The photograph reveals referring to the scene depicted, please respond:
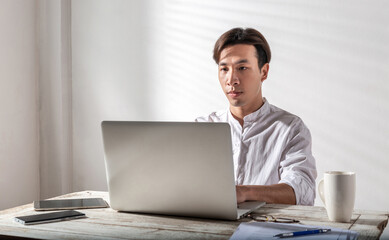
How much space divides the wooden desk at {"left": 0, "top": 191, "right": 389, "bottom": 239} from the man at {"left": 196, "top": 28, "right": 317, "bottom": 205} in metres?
0.37

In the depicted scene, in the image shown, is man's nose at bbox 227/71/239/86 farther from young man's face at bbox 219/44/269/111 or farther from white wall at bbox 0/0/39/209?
white wall at bbox 0/0/39/209

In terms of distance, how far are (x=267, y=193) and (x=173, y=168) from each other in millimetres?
424

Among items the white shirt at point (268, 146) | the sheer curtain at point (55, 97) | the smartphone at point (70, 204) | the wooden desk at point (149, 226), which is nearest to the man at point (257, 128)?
the white shirt at point (268, 146)

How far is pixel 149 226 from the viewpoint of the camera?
1240 millimetres

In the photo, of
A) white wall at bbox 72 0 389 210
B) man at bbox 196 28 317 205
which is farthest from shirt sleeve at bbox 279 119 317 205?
white wall at bbox 72 0 389 210

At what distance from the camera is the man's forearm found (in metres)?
1.52

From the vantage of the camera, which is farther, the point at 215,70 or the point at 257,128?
the point at 215,70

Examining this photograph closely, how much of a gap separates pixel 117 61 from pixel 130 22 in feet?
0.94

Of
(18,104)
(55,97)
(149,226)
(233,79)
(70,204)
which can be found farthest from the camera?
(55,97)

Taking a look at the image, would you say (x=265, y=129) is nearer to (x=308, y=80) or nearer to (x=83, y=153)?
(x=308, y=80)

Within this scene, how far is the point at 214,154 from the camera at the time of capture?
4.11 ft

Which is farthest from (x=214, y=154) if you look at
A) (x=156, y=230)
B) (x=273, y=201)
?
(x=273, y=201)

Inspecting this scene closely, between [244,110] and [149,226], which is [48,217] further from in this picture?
[244,110]

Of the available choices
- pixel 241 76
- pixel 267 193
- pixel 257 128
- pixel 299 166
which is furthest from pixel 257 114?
pixel 267 193
